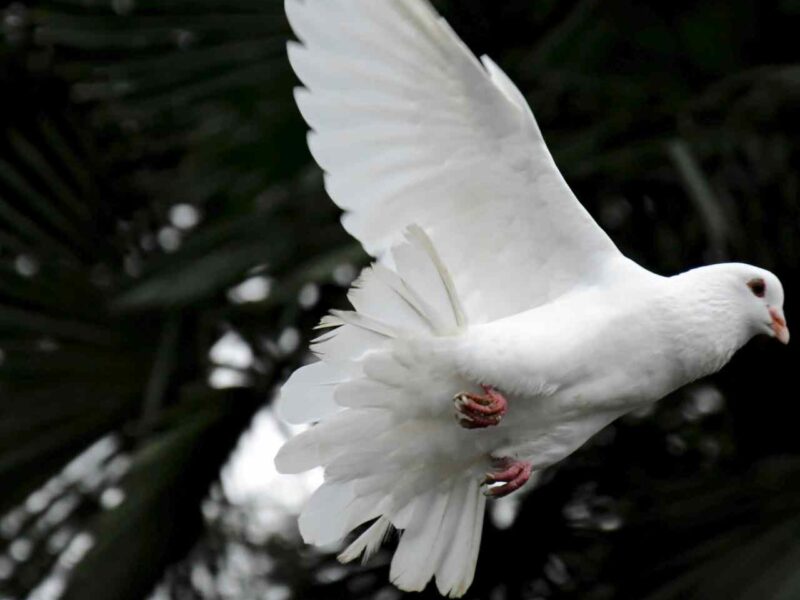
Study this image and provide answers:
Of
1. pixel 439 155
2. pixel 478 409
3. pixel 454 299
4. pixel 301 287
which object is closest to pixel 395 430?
pixel 478 409

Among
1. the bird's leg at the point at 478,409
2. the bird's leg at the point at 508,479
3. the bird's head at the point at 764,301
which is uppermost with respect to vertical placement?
the bird's leg at the point at 478,409

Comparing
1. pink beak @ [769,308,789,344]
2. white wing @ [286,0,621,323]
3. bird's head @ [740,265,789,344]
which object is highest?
white wing @ [286,0,621,323]

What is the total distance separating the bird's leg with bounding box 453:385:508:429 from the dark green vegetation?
1.86 ft

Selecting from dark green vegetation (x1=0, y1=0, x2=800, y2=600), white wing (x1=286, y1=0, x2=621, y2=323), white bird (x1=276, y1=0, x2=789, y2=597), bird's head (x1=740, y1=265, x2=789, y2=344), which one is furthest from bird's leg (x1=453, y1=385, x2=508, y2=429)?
bird's head (x1=740, y1=265, x2=789, y2=344)

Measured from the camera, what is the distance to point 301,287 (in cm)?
554

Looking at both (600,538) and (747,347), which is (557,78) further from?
(600,538)

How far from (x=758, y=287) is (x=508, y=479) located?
0.79 meters

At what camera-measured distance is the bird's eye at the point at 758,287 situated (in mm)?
5418

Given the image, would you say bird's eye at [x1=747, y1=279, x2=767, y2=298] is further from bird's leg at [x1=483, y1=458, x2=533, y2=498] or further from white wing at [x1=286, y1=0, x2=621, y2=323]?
bird's leg at [x1=483, y1=458, x2=533, y2=498]

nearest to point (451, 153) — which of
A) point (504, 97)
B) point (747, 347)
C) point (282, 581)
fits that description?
point (504, 97)

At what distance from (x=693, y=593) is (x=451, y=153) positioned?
126 centimetres

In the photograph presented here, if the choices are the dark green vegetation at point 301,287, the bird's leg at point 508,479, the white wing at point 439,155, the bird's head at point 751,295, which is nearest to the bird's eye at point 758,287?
the bird's head at point 751,295

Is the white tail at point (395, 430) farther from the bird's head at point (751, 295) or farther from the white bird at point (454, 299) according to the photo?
the bird's head at point (751, 295)

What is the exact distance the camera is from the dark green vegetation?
19.1 ft
